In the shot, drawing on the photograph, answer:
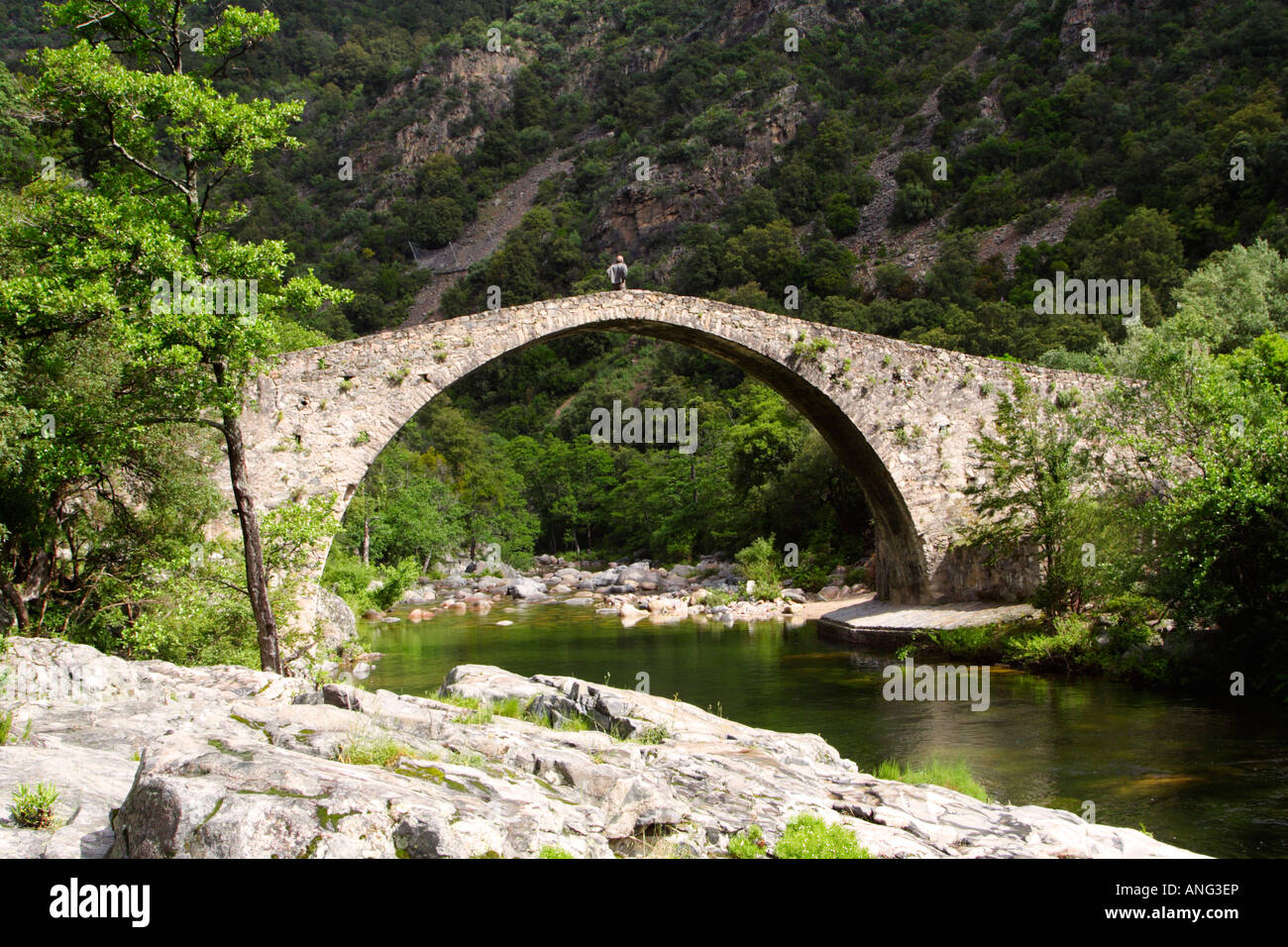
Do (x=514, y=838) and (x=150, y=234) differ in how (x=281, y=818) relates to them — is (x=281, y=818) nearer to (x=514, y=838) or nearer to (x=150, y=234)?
(x=514, y=838)

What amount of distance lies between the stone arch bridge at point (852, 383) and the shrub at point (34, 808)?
1064cm

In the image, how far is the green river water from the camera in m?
8.02

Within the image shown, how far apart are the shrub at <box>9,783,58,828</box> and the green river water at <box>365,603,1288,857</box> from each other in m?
7.15

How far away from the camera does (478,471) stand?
149ft

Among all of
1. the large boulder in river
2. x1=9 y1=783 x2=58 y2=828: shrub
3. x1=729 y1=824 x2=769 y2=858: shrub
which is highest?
x1=9 y1=783 x2=58 y2=828: shrub

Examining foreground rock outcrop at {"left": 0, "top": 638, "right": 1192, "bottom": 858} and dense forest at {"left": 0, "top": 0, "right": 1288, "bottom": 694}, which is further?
dense forest at {"left": 0, "top": 0, "right": 1288, "bottom": 694}

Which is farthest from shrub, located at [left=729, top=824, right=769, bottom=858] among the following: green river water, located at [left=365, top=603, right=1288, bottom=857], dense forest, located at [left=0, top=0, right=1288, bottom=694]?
dense forest, located at [left=0, top=0, right=1288, bottom=694]

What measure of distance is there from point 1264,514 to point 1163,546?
151 cm

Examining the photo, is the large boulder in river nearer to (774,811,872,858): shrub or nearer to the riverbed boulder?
the riverbed boulder

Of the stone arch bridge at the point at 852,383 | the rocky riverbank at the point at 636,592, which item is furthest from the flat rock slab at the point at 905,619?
the rocky riverbank at the point at 636,592

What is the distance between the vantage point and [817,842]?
16.7 feet

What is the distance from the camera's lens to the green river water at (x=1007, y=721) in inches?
316

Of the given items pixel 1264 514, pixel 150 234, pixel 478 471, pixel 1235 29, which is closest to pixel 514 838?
pixel 150 234

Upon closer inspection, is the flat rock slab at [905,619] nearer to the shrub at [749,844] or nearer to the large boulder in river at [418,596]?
the shrub at [749,844]
